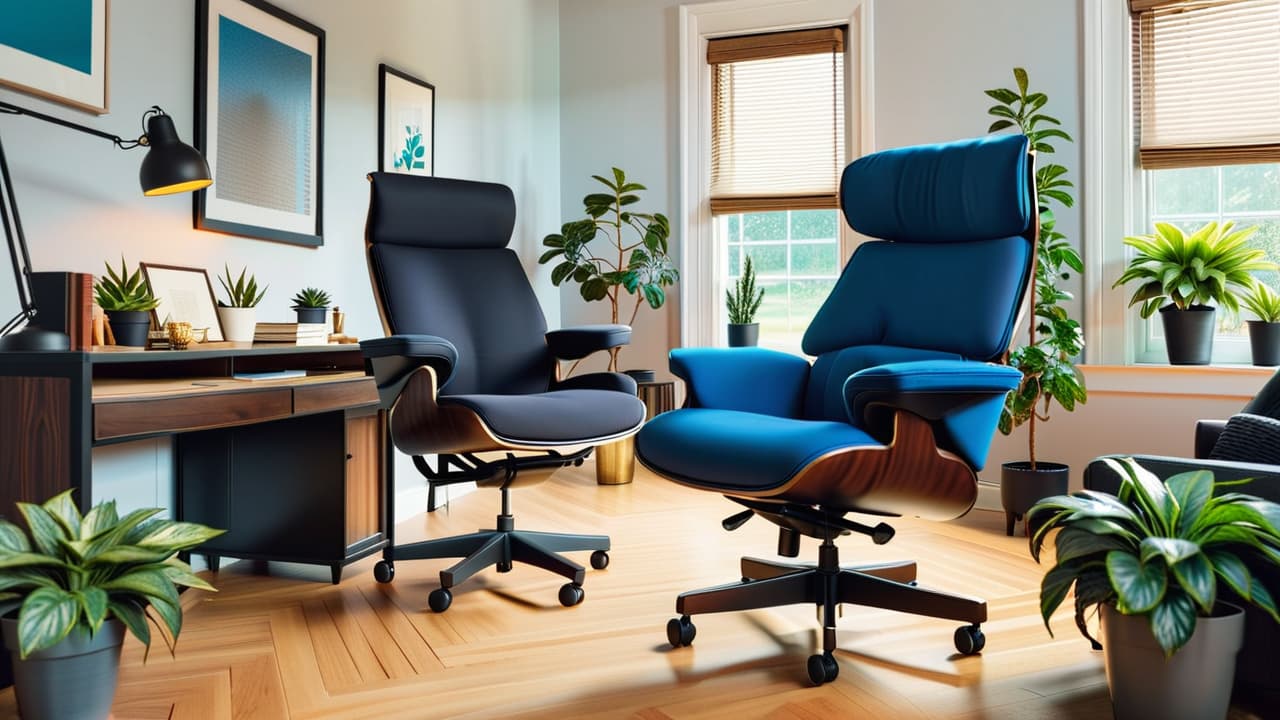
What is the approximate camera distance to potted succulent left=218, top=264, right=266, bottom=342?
8.23ft

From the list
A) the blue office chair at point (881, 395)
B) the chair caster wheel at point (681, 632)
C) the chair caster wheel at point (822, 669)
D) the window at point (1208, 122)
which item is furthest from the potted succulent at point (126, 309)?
the window at point (1208, 122)

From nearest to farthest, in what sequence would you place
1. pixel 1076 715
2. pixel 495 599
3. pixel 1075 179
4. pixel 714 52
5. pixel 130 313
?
pixel 1076 715 < pixel 130 313 < pixel 495 599 < pixel 1075 179 < pixel 714 52

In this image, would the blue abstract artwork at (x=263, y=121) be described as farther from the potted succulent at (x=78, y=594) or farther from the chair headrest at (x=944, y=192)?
the chair headrest at (x=944, y=192)

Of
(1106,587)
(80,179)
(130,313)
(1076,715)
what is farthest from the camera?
(80,179)

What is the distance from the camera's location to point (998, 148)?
205 centimetres

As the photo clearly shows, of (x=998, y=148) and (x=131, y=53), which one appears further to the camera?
(x=131, y=53)

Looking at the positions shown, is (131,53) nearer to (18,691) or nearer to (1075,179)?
(18,691)

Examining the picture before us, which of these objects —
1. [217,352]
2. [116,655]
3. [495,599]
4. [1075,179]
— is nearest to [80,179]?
[217,352]

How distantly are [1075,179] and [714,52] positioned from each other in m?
1.77

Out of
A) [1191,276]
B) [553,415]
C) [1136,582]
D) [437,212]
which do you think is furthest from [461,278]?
[1191,276]

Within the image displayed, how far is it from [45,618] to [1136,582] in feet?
5.41

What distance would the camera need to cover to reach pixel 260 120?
A: 9.24 feet

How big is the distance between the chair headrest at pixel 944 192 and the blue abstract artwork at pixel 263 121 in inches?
68.2

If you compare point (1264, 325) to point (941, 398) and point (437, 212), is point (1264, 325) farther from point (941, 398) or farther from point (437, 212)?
point (437, 212)
